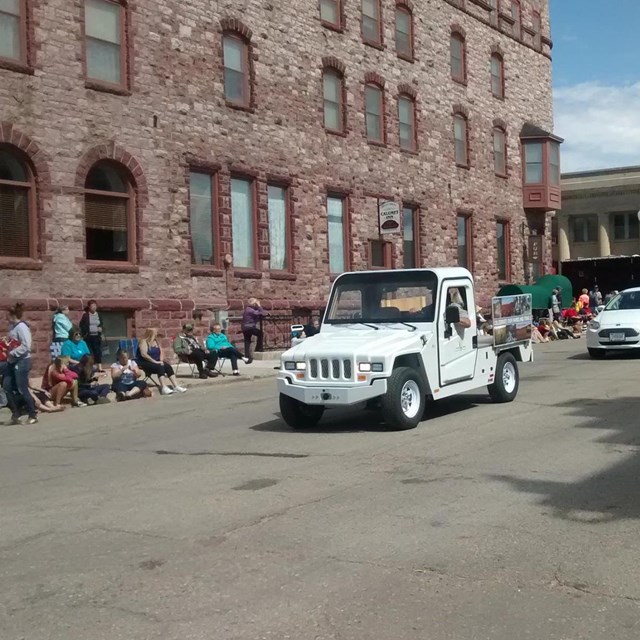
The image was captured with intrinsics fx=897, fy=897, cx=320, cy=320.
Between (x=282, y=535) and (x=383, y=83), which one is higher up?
(x=383, y=83)

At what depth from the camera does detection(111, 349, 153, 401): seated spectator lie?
54.2ft

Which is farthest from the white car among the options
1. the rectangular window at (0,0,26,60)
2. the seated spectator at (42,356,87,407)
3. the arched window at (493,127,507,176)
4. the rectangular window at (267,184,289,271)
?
the arched window at (493,127,507,176)

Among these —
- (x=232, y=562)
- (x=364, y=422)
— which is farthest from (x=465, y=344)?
(x=232, y=562)

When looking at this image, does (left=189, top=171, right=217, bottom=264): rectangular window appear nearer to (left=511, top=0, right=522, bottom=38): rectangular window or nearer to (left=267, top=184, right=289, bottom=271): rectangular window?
(left=267, top=184, right=289, bottom=271): rectangular window

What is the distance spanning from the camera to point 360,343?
1114 cm

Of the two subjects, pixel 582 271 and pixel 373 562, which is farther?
pixel 582 271

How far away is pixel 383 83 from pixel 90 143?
1305cm

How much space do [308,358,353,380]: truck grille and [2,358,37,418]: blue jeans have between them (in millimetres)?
5174

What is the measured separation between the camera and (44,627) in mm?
4648

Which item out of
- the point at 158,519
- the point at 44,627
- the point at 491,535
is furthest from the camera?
the point at 158,519

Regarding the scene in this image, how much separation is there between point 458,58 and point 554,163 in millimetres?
8074

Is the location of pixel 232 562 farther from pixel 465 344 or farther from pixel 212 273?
pixel 212 273

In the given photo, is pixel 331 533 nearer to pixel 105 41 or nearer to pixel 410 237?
pixel 105 41

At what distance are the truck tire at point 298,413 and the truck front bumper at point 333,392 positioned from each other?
235 millimetres
